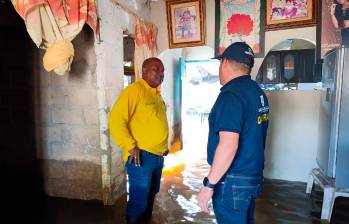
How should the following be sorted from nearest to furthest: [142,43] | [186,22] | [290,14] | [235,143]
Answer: [235,143] < [290,14] < [142,43] < [186,22]

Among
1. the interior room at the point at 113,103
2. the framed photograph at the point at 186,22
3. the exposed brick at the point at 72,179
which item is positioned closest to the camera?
the interior room at the point at 113,103

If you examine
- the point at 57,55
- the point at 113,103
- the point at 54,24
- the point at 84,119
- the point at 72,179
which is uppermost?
the point at 54,24

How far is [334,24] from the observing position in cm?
312

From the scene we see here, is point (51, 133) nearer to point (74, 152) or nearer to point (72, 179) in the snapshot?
point (74, 152)

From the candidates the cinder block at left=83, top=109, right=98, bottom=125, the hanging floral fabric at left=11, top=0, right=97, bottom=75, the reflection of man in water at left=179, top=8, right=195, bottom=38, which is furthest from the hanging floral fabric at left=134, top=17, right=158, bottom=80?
the hanging floral fabric at left=11, top=0, right=97, bottom=75

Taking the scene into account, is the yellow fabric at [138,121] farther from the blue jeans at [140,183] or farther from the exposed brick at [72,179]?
the exposed brick at [72,179]

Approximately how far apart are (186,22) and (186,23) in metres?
0.01

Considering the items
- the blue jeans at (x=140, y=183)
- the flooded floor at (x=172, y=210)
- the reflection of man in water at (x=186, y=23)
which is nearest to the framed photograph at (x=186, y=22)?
the reflection of man in water at (x=186, y=23)

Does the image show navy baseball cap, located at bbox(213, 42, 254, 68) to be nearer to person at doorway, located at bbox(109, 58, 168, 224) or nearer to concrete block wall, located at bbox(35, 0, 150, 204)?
person at doorway, located at bbox(109, 58, 168, 224)

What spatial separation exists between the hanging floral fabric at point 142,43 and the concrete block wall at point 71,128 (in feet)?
2.41

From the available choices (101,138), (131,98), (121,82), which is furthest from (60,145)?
(131,98)

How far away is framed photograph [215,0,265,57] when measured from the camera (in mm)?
3412

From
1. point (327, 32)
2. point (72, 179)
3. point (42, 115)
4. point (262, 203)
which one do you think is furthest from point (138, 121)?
point (327, 32)

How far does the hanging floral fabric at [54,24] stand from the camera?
1.90 meters
